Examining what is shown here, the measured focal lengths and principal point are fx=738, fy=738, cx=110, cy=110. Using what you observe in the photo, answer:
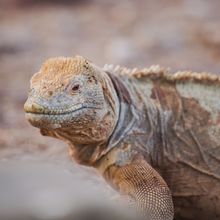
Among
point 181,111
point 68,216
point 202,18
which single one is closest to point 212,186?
point 181,111

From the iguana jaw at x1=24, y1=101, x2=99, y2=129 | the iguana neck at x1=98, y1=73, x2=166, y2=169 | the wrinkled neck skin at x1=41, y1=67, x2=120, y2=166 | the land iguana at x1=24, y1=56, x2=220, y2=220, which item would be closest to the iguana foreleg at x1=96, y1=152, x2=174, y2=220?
the land iguana at x1=24, y1=56, x2=220, y2=220

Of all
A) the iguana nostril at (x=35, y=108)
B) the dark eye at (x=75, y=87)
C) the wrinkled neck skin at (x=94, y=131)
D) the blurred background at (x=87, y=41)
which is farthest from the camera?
the blurred background at (x=87, y=41)

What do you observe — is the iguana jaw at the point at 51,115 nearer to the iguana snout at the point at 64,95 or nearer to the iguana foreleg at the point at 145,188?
the iguana snout at the point at 64,95

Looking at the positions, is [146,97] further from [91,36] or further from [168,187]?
[91,36]

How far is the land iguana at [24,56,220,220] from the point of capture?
21.8ft

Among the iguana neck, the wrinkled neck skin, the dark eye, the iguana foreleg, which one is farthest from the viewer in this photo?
the iguana neck

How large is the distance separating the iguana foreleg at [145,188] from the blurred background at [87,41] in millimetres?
243

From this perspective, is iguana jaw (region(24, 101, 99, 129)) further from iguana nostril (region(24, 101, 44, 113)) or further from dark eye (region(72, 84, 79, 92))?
dark eye (region(72, 84, 79, 92))

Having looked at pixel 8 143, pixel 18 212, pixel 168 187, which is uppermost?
pixel 18 212

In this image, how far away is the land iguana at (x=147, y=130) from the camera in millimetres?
6633

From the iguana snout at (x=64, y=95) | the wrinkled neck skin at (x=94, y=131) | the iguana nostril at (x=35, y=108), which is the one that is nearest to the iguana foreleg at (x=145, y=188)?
the wrinkled neck skin at (x=94, y=131)

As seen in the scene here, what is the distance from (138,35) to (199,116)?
425 inches

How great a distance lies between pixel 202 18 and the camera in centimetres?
1908

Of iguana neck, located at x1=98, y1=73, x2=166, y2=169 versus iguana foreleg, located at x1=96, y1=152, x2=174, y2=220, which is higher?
iguana neck, located at x1=98, y1=73, x2=166, y2=169
